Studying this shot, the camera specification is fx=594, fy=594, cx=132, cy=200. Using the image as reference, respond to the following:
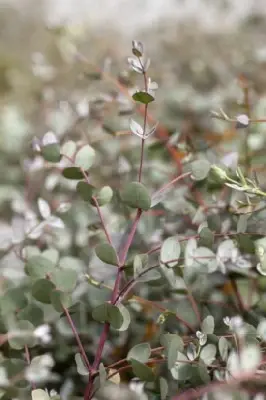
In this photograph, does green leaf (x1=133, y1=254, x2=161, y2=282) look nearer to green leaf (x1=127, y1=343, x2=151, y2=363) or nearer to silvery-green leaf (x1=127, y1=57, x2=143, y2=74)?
green leaf (x1=127, y1=343, x2=151, y2=363)

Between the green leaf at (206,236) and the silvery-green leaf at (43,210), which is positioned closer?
the green leaf at (206,236)

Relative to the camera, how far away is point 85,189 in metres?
0.52

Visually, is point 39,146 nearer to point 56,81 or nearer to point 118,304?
point 118,304

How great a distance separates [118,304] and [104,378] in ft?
0.19

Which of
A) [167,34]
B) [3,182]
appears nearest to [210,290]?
[3,182]

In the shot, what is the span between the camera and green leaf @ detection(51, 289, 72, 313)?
511 millimetres

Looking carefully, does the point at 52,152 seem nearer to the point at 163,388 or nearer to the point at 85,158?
the point at 85,158

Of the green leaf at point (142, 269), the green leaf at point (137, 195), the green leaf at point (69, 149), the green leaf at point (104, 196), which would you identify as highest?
the green leaf at point (137, 195)

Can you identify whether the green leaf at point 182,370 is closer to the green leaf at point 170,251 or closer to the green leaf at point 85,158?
the green leaf at point 170,251

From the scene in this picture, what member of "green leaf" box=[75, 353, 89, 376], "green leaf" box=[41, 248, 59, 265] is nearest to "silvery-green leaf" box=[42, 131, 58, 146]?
"green leaf" box=[41, 248, 59, 265]

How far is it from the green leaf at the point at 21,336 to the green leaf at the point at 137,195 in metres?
0.15

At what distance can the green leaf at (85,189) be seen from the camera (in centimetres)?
52

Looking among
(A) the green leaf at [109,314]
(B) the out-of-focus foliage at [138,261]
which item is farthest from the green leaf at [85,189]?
(A) the green leaf at [109,314]

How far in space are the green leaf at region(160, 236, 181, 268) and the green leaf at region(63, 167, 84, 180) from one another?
11 cm
